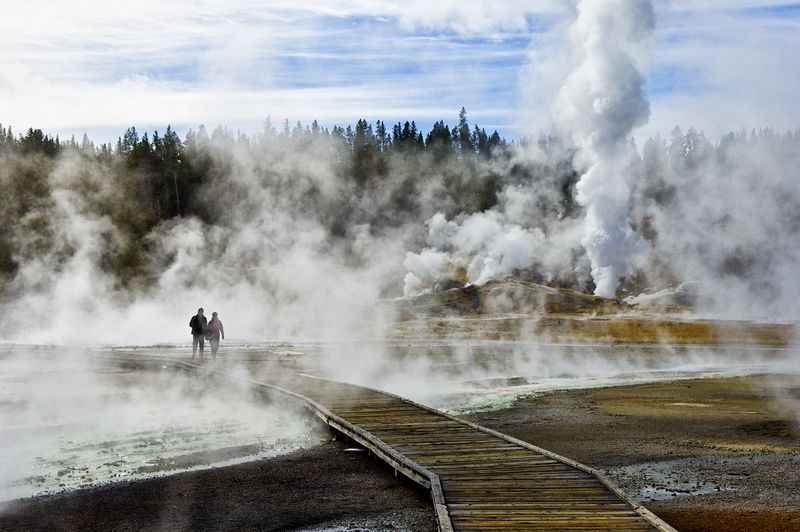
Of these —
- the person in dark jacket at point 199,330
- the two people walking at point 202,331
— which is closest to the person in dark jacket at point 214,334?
the two people walking at point 202,331

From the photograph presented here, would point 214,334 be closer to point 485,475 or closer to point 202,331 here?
point 202,331

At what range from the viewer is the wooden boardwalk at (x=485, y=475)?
8.00m

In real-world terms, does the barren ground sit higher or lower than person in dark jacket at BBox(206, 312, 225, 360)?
lower

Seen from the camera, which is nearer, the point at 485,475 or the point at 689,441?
the point at 485,475

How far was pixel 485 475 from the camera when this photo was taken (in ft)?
31.4

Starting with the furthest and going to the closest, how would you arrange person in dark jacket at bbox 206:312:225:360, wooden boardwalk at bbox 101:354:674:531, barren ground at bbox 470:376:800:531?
person in dark jacket at bbox 206:312:225:360
barren ground at bbox 470:376:800:531
wooden boardwalk at bbox 101:354:674:531

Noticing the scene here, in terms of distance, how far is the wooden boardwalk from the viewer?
800 centimetres

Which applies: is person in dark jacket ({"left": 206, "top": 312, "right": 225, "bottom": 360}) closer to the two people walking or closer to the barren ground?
the two people walking

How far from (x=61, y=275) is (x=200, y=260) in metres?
7.59

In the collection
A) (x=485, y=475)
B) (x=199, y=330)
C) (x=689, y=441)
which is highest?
(x=199, y=330)

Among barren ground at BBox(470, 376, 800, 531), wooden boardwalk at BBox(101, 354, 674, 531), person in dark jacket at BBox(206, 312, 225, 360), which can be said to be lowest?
barren ground at BBox(470, 376, 800, 531)

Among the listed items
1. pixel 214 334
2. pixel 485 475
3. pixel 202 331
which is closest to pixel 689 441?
pixel 485 475

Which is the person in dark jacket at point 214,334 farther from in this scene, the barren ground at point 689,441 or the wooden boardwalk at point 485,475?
the wooden boardwalk at point 485,475

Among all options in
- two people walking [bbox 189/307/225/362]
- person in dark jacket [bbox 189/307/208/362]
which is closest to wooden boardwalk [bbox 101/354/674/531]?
two people walking [bbox 189/307/225/362]
